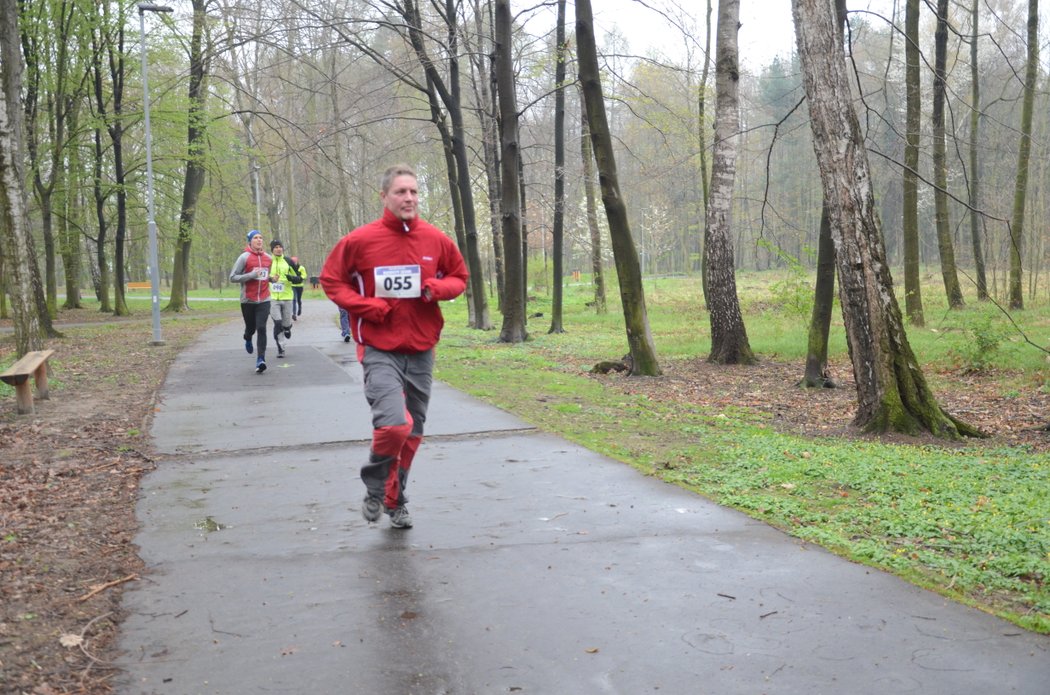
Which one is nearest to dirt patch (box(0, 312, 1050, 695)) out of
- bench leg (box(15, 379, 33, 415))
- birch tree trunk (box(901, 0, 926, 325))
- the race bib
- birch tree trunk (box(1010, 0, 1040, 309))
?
bench leg (box(15, 379, 33, 415))

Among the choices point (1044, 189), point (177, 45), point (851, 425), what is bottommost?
point (851, 425)

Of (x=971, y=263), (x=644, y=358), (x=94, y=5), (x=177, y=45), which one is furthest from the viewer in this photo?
(x=177, y=45)

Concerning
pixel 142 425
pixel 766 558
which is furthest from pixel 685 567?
pixel 142 425

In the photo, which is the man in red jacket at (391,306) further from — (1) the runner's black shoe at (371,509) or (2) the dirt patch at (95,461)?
(2) the dirt patch at (95,461)

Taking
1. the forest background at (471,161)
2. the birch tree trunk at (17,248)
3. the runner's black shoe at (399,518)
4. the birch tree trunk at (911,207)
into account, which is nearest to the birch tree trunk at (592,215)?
the forest background at (471,161)

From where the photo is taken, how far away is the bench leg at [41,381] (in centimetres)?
1159

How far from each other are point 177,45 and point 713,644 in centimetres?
3625

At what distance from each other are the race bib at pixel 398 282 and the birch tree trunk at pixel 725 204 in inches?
393

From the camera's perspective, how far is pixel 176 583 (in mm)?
4738

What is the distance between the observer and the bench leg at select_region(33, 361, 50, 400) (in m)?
11.6

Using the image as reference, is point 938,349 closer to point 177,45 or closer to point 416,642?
point 416,642

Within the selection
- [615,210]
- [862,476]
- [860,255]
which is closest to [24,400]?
[615,210]

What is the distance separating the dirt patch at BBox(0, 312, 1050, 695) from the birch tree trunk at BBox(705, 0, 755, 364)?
22.0 inches

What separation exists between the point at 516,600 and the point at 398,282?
7.08 feet
